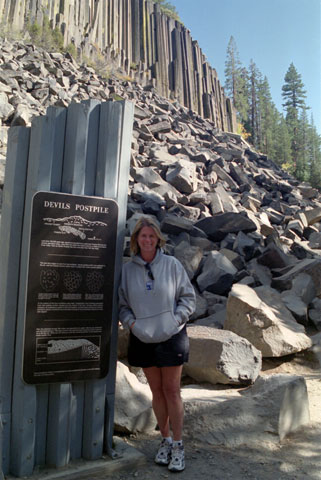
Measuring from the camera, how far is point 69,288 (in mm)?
3270

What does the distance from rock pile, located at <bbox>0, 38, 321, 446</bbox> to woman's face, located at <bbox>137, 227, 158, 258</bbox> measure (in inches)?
83.6

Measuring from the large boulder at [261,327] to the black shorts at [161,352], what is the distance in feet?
9.34

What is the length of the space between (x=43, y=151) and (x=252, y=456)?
3.13 meters

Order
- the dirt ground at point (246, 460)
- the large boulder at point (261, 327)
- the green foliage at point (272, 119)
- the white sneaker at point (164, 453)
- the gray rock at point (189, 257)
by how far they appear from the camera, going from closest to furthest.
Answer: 1. the dirt ground at point (246, 460)
2. the white sneaker at point (164, 453)
3. the large boulder at point (261, 327)
4. the gray rock at point (189, 257)
5. the green foliage at point (272, 119)

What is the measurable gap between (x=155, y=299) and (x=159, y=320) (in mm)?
164

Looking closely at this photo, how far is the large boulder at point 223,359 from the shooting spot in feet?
16.6

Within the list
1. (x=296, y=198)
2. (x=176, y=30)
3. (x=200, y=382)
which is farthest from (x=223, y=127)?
(x=200, y=382)

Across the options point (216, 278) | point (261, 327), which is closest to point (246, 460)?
point (261, 327)

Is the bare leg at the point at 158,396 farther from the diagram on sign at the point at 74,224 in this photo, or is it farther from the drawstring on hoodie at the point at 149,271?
the diagram on sign at the point at 74,224

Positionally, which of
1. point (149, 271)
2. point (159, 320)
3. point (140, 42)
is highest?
point (140, 42)

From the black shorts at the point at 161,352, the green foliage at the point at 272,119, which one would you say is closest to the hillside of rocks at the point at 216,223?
the black shorts at the point at 161,352

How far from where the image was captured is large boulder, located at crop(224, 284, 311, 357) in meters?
5.95

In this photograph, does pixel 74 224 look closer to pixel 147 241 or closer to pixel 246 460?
pixel 147 241

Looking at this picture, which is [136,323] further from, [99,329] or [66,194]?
[66,194]
